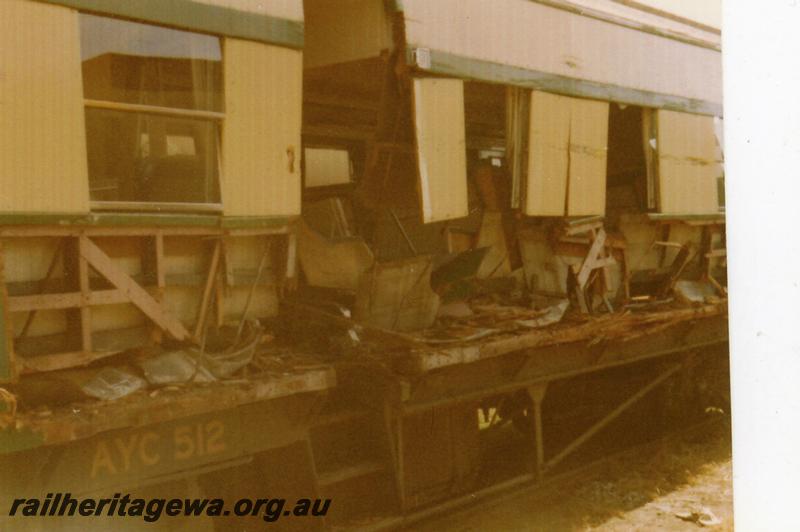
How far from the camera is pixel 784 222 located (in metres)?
3.02

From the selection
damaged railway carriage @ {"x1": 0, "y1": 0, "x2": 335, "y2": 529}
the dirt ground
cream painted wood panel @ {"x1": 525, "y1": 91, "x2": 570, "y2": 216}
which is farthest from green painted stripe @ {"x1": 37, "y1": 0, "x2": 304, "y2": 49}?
the dirt ground

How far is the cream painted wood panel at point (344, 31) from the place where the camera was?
5621 millimetres

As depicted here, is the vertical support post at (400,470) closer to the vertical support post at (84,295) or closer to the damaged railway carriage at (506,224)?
the damaged railway carriage at (506,224)

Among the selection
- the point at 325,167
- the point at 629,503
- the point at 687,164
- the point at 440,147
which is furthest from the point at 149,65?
the point at 687,164

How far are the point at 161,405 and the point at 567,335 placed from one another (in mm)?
3487

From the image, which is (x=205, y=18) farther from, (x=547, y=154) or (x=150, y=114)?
(x=547, y=154)

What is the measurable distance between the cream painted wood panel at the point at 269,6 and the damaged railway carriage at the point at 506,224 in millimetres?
772

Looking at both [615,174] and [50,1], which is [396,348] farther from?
[615,174]

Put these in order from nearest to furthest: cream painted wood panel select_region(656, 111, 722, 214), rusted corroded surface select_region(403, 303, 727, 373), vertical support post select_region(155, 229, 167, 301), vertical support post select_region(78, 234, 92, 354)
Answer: vertical support post select_region(78, 234, 92, 354), vertical support post select_region(155, 229, 167, 301), rusted corroded surface select_region(403, 303, 727, 373), cream painted wood panel select_region(656, 111, 722, 214)

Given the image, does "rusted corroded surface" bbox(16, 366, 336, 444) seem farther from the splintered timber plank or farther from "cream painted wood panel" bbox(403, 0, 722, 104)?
"cream painted wood panel" bbox(403, 0, 722, 104)

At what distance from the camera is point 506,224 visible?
287 inches

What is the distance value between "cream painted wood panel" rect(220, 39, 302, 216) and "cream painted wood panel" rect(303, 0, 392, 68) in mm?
784

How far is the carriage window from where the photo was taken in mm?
4246

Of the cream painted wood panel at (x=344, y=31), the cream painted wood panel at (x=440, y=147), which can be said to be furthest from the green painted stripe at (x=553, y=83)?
the cream painted wood panel at (x=344, y=31)
